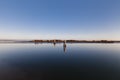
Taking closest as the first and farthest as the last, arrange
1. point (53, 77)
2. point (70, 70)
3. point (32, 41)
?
point (32, 41)
point (53, 77)
point (70, 70)

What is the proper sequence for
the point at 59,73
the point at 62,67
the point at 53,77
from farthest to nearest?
the point at 62,67 < the point at 59,73 < the point at 53,77

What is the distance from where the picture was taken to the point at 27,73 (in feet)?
200

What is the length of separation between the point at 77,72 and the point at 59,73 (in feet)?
29.9

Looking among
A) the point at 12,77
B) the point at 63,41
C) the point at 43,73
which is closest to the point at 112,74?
the point at 43,73

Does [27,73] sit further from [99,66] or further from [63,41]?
[63,41]

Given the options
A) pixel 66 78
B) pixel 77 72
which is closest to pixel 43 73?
pixel 66 78

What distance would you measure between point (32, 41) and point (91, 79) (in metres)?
55.8

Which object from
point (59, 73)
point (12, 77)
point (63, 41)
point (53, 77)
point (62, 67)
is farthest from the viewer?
point (62, 67)

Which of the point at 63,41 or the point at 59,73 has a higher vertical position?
the point at 63,41

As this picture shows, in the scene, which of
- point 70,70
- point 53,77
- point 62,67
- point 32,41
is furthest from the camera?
point 62,67

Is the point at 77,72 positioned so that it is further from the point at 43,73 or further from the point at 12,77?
the point at 12,77

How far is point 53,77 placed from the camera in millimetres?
59344

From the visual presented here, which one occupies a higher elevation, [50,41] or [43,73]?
[50,41]

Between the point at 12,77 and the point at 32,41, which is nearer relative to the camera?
the point at 32,41
